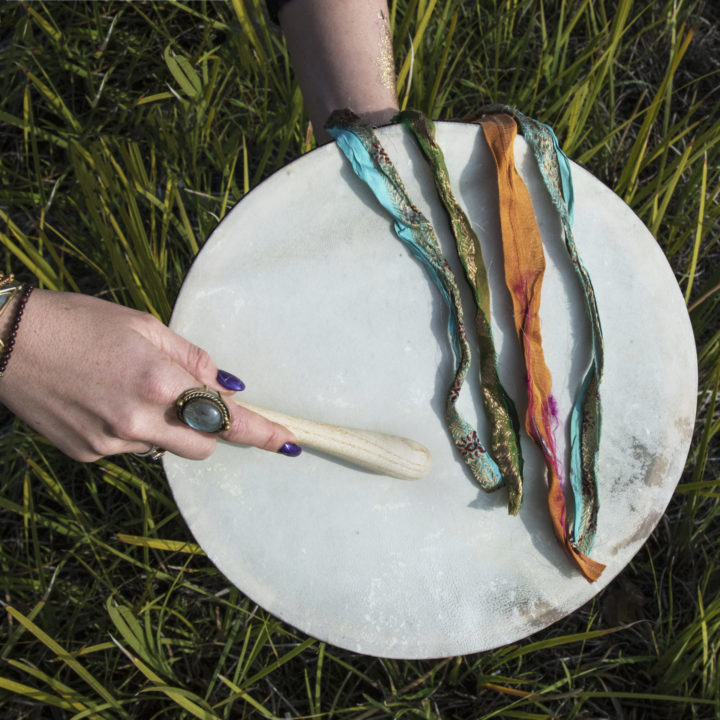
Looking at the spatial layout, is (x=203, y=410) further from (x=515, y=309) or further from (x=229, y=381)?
(x=515, y=309)

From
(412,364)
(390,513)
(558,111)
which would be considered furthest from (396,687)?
(558,111)

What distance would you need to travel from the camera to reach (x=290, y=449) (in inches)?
28.9

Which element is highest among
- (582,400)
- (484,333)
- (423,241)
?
(423,241)

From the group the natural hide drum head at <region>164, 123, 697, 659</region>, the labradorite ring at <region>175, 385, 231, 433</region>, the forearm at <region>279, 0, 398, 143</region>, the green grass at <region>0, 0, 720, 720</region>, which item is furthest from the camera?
the green grass at <region>0, 0, 720, 720</region>

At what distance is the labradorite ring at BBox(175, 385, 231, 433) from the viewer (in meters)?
0.67

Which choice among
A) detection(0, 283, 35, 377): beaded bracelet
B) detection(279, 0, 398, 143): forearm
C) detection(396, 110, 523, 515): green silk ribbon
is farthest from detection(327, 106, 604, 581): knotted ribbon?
detection(0, 283, 35, 377): beaded bracelet

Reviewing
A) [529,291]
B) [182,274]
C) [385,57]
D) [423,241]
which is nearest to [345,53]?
[385,57]

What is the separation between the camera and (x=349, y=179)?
2.63 feet

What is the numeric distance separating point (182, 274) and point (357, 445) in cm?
68

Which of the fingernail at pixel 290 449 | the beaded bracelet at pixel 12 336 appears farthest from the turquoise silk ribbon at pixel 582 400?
the beaded bracelet at pixel 12 336

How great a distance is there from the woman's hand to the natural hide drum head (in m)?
0.08

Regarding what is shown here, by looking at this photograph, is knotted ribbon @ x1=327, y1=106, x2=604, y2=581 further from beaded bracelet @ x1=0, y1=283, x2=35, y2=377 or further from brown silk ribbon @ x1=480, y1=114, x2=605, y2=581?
beaded bracelet @ x1=0, y1=283, x2=35, y2=377

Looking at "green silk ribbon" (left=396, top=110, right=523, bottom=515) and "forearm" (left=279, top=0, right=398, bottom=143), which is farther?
"forearm" (left=279, top=0, right=398, bottom=143)

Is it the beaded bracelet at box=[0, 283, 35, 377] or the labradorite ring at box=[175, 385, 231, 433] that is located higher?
the beaded bracelet at box=[0, 283, 35, 377]
